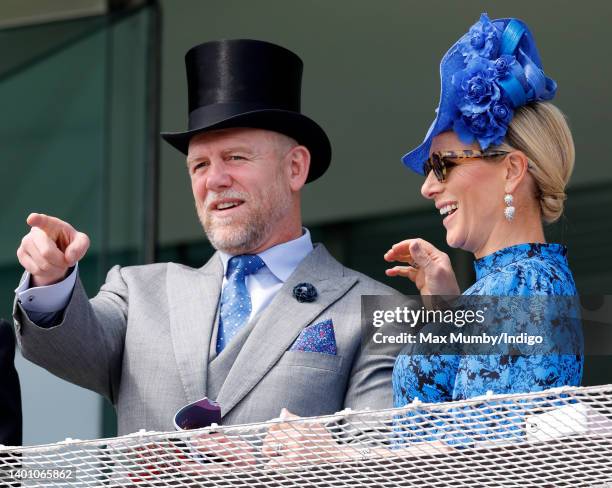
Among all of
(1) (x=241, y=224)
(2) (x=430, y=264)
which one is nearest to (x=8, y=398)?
(1) (x=241, y=224)

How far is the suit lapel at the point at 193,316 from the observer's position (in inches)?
119

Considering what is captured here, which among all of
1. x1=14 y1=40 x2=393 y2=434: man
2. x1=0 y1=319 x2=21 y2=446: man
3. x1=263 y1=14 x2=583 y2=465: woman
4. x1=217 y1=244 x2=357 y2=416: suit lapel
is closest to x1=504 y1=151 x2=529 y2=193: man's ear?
x1=263 y1=14 x2=583 y2=465: woman

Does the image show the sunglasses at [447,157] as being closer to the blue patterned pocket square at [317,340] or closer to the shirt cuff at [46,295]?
the blue patterned pocket square at [317,340]

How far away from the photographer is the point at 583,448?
203cm

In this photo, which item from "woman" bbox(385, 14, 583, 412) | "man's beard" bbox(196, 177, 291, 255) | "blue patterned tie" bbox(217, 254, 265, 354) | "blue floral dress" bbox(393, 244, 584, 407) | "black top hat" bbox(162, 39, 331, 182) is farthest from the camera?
"black top hat" bbox(162, 39, 331, 182)

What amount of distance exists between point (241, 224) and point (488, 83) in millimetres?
819

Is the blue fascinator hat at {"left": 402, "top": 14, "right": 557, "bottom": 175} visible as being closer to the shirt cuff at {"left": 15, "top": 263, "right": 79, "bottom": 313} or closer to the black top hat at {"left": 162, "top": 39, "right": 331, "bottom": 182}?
the black top hat at {"left": 162, "top": 39, "right": 331, "bottom": 182}

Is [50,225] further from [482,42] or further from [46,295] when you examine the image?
[482,42]

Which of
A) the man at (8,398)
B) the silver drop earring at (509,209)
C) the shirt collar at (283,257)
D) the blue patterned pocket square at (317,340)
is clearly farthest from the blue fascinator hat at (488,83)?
the man at (8,398)

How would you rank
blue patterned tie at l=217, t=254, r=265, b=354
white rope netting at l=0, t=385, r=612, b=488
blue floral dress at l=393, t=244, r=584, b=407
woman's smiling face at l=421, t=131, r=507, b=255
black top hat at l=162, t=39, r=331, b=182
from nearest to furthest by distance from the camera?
white rope netting at l=0, t=385, r=612, b=488
blue floral dress at l=393, t=244, r=584, b=407
woman's smiling face at l=421, t=131, r=507, b=255
blue patterned tie at l=217, t=254, r=265, b=354
black top hat at l=162, t=39, r=331, b=182

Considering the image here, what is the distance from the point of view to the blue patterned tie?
313 cm

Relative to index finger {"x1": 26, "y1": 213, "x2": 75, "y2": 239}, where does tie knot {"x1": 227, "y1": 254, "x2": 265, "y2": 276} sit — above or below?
above

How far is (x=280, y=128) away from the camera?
3396mm

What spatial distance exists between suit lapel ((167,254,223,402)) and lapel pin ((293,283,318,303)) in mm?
193
